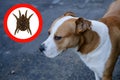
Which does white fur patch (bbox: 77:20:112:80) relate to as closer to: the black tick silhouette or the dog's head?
the dog's head

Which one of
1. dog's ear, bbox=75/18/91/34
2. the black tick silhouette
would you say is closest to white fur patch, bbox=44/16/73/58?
dog's ear, bbox=75/18/91/34

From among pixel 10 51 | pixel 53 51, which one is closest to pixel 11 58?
pixel 10 51

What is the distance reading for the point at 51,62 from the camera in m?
4.16

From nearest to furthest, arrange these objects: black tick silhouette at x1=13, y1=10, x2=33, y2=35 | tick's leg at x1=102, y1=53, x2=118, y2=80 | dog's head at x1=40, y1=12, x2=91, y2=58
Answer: dog's head at x1=40, y1=12, x2=91, y2=58, tick's leg at x1=102, y1=53, x2=118, y2=80, black tick silhouette at x1=13, y1=10, x2=33, y2=35

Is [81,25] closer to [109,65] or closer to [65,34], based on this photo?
[65,34]

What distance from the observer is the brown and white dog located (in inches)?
107

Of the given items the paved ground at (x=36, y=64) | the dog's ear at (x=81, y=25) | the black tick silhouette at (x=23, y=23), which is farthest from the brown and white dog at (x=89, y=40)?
the black tick silhouette at (x=23, y=23)

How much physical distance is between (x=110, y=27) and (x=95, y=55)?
350 mm

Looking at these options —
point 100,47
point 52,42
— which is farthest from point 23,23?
point 100,47

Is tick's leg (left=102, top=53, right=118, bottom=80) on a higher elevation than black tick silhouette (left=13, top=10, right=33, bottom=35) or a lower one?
lower

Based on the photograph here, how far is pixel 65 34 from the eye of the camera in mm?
2703

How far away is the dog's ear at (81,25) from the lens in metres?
2.72

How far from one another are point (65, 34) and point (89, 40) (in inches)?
11.9

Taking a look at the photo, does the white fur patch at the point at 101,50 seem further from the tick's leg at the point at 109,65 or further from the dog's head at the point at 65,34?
the dog's head at the point at 65,34
